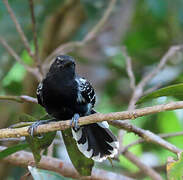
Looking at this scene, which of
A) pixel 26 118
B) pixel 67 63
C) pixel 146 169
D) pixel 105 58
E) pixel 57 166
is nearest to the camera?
pixel 26 118

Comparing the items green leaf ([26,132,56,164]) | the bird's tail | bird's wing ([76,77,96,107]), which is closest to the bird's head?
bird's wing ([76,77,96,107])

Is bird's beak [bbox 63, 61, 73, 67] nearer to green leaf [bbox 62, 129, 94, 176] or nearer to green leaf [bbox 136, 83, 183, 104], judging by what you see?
green leaf [bbox 62, 129, 94, 176]

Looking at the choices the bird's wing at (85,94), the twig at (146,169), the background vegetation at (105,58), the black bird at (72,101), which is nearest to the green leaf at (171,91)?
the black bird at (72,101)

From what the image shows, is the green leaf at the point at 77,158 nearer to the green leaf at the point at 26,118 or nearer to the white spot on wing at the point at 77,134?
the white spot on wing at the point at 77,134

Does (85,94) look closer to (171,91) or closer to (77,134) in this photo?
(77,134)

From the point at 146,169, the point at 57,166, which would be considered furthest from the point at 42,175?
the point at 146,169

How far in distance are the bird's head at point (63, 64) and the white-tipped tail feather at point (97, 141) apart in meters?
0.49

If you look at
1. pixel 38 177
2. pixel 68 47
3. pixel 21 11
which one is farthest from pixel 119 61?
pixel 38 177

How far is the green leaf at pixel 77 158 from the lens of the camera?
10.0ft

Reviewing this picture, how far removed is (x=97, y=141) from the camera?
3512 millimetres

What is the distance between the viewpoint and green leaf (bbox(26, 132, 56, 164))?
2.94 m

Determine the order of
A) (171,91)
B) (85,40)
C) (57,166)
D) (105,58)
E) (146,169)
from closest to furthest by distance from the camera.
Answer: (171,91)
(57,166)
(146,169)
(85,40)
(105,58)

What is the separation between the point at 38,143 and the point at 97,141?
63 cm

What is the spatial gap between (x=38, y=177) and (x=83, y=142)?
2.58 ft
